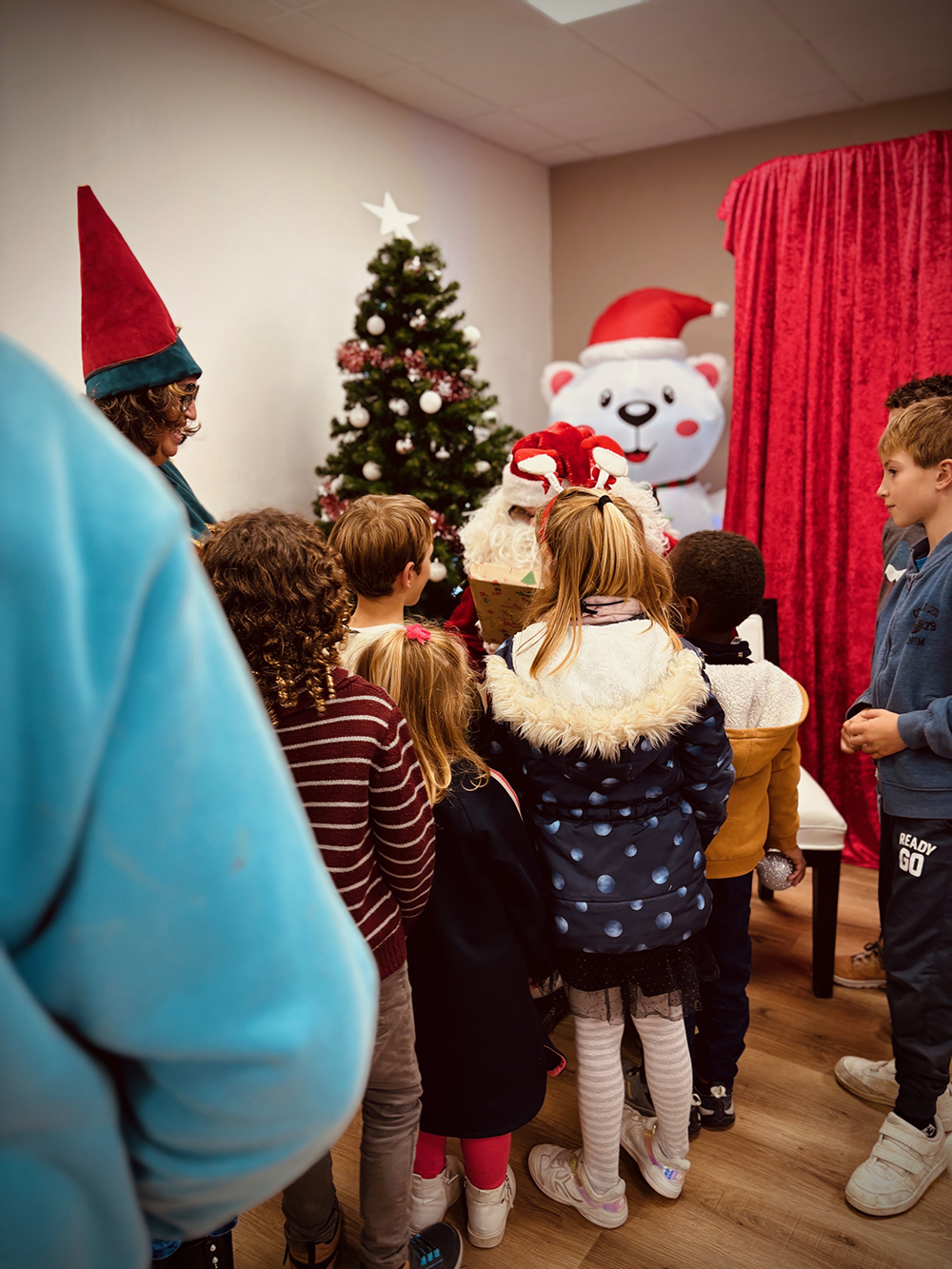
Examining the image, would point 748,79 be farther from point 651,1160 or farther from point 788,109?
point 651,1160

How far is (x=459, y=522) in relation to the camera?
118 inches

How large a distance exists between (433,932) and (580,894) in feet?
0.81

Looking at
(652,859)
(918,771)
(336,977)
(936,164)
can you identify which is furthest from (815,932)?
(936,164)

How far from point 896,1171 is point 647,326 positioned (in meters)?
2.98

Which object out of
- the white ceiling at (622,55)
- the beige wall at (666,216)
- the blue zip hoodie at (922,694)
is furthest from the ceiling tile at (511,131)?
the blue zip hoodie at (922,694)

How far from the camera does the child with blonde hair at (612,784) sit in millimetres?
1353

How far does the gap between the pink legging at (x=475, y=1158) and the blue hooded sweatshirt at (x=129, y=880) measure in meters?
1.24

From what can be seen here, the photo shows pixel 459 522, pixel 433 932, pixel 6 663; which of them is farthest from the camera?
pixel 459 522

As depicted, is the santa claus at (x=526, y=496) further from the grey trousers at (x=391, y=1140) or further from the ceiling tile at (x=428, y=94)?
the ceiling tile at (x=428, y=94)

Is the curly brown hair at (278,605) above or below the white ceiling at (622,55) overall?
below

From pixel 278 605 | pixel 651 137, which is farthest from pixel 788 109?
pixel 278 605

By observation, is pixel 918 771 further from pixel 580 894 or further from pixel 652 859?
pixel 580 894

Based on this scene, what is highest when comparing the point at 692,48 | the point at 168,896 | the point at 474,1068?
the point at 692,48

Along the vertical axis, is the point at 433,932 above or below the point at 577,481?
below
